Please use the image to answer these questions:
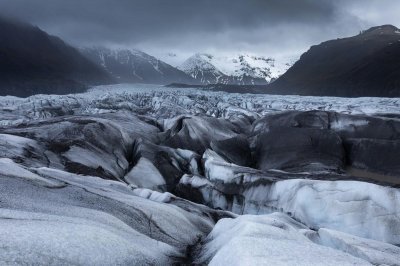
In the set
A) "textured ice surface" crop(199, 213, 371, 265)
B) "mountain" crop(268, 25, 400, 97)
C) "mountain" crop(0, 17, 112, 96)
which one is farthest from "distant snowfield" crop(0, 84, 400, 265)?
"mountain" crop(0, 17, 112, 96)

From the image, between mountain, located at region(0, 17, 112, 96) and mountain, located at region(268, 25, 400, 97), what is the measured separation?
7910 centimetres

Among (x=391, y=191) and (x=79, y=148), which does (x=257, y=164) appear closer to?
(x=79, y=148)

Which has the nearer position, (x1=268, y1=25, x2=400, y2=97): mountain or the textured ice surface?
the textured ice surface

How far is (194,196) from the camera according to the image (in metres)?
17.3

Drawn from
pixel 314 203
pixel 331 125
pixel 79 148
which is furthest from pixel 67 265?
pixel 331 125

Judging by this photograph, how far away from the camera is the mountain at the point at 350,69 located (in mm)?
107375

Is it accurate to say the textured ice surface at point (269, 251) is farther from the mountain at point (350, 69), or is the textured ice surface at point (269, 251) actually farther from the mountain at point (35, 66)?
the mountain at point (35, 66)

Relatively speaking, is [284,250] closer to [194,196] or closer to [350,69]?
[194,196]

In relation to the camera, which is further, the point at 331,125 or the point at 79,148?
the point at 331,125

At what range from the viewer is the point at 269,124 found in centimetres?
2653

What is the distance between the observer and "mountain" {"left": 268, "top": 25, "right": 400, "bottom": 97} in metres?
107

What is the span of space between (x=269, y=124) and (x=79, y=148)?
12902mm

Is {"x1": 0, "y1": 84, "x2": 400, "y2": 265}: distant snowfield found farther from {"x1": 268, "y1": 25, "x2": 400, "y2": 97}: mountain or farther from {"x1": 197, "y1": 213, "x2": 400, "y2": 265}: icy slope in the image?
{"x1": 268, "y1": 25, "x2": 400, "y2": 97}: mountain

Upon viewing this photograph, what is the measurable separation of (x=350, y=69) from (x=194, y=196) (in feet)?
407
